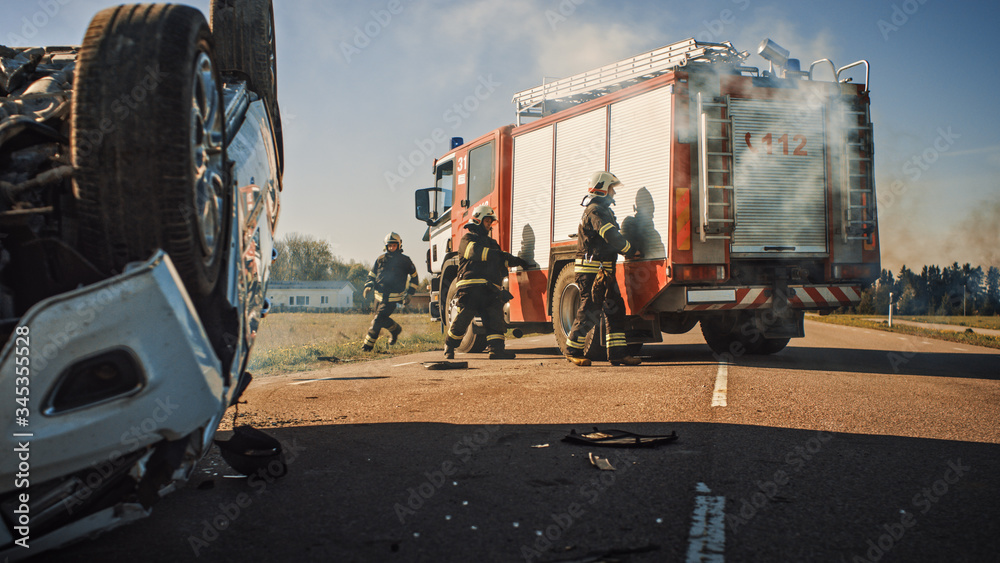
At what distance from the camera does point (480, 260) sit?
912 centimetres

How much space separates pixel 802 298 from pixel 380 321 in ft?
21.2

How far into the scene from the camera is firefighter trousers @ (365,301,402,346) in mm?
11055

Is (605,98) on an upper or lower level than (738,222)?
upper

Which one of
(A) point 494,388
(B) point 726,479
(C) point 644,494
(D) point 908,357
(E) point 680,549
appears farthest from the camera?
(D) point 908,357

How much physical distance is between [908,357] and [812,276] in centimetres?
238

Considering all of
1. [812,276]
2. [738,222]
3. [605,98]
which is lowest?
[812,276]

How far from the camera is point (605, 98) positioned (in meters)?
8.27

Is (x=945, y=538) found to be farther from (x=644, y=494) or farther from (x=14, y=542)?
(x=14, y=542)

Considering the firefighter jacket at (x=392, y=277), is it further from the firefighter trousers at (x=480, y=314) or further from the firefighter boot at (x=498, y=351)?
the firefighter boot at (x=498, y=351)

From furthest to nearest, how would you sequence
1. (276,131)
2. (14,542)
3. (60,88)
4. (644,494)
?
1. (276,131)
2. (644,494)
3. (60,88)
4. (14,542)

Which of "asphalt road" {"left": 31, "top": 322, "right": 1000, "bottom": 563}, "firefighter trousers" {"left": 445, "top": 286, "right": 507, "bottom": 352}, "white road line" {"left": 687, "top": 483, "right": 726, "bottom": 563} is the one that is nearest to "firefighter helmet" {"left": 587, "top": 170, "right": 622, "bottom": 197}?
"firefighter trousers" {"left": 445, "top": 286, "right": 507, "bottom": 352}

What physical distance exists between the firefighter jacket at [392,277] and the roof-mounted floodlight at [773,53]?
6.30 m

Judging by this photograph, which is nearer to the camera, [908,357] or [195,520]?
→ [195,520]

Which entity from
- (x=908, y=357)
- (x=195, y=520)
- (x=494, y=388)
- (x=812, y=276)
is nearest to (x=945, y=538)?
(x=195, y=520)
